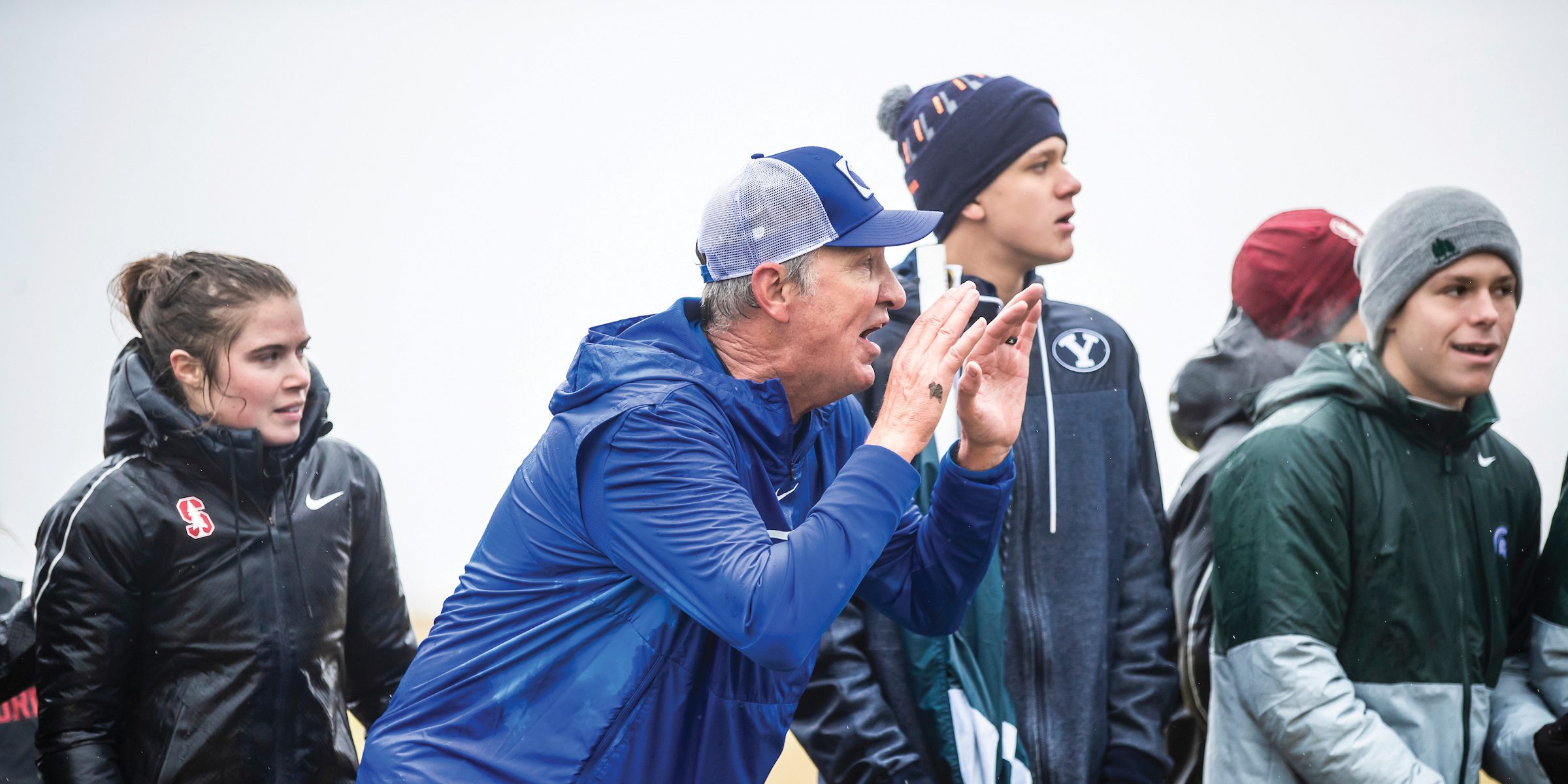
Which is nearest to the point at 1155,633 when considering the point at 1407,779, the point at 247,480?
the point at 1407,779

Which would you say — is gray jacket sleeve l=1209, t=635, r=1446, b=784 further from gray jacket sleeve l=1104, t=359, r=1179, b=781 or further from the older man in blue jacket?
the older man in blue jacket

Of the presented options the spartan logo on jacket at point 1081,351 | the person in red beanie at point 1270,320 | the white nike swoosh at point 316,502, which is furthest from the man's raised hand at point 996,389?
Answer: the white nike swoosh at point 316,502

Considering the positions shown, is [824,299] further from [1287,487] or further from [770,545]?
[1287,487]

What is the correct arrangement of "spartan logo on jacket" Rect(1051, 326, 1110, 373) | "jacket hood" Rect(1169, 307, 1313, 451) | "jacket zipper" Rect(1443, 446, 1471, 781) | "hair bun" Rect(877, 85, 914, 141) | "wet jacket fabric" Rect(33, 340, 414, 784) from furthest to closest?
"jacket hood" Rect(1169, 307, 1313, 451) < "hair bun" Rect(877, 85, 914, 141) < "spartan logo on jacket" Rect(1051, 326, 1110, 373) < "jacket zipper" Rect(1443, 446, 1471, 781) < "wet jacket fabric" Rect(33, 340, 414, 784)

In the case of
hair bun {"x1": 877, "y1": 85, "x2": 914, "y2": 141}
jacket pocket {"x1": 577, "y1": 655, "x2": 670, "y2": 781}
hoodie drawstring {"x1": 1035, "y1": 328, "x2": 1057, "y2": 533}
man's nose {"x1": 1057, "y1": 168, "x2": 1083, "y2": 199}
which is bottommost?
jacket pocket {"x1": 577, "y1": 655, "x2": 670, "y2": 781}

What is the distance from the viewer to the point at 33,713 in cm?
251

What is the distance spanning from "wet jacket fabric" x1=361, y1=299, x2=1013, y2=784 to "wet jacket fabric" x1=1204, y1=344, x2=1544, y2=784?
979 mm

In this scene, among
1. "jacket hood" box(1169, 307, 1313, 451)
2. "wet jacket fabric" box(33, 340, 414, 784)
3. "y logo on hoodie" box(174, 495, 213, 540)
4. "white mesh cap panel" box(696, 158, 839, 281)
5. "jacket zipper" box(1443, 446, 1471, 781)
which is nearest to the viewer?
"white mesh cap panel" box(696, 158, 839, 281)

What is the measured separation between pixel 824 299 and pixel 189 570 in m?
1.30

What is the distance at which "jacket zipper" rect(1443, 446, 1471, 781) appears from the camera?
2.47m

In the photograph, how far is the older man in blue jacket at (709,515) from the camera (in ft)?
5.31

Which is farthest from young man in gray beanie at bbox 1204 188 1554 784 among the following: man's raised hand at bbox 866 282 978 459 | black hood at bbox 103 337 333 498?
black hood at bbox 103 337 333 498

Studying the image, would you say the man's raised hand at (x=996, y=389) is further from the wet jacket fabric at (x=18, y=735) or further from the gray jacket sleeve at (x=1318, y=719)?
the wet jacket fabric at (x=18, y=735)

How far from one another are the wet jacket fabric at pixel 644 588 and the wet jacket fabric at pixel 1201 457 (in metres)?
1.19
